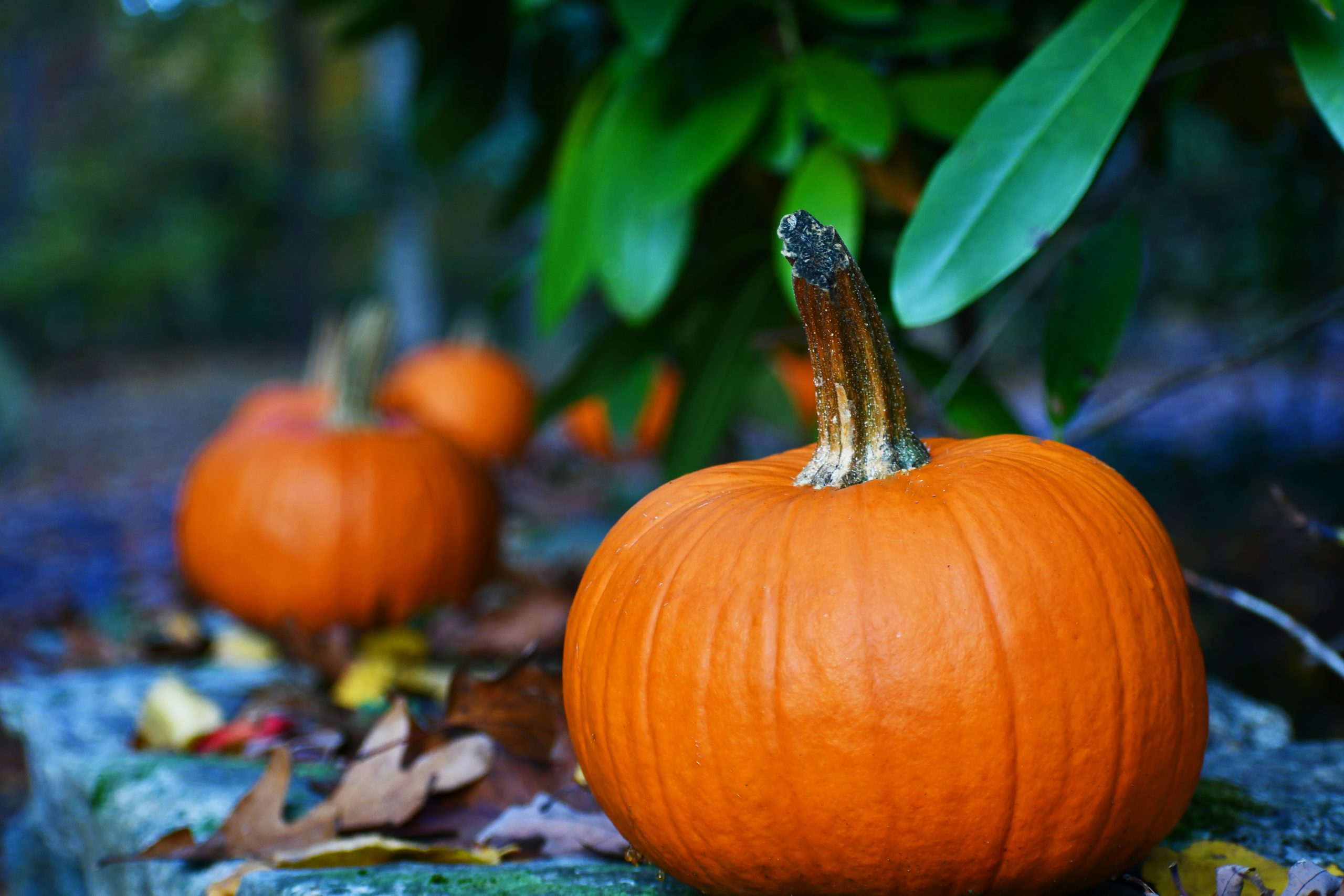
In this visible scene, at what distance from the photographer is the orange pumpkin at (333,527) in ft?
7.38

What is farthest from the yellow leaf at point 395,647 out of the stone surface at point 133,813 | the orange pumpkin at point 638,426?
the orange pumpkin at point 638,426

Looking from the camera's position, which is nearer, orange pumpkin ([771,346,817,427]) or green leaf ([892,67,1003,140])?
green leaf ([892,67,1003,140])

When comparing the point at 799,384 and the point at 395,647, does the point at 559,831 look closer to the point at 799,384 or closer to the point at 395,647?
the point at 395,647

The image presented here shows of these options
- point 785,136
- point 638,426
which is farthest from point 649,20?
point 638,426

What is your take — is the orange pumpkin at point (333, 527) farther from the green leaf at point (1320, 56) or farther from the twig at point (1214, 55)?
the green leaf at point (1320, 56)

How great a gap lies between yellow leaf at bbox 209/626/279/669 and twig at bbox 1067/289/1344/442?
5.60ft

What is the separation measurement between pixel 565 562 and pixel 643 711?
85.1 inches

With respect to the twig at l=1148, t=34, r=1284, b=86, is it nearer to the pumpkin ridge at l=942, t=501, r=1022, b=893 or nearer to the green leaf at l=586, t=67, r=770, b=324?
the green leaf at l=586, t=67, r=770, b=324

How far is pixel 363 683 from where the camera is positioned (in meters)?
1.94

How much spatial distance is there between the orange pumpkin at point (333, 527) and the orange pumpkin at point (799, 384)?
82 cm

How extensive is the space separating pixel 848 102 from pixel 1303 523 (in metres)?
0.80

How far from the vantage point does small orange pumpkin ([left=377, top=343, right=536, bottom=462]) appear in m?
4.84

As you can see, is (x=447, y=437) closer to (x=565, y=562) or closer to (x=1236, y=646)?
(x=565, y=562)

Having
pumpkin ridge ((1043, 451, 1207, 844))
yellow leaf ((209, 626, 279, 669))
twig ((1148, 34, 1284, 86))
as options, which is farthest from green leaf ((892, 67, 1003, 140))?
yellow leaf ((209, 626, 279, 669))
